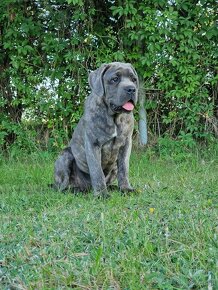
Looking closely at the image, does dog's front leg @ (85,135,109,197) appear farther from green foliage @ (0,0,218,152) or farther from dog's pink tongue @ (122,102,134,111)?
green foliage @ (0,0,218,152)

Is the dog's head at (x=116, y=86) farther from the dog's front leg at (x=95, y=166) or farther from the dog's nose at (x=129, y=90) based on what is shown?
the dog's front leg at (x=95, y=166)

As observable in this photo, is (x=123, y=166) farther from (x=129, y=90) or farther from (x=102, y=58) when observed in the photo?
(x=102, y=58)

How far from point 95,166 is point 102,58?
3231mm

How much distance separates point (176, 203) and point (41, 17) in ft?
16.1

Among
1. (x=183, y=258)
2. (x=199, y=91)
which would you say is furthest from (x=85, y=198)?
(x=199, y=91)

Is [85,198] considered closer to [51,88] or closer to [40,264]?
[40,264]

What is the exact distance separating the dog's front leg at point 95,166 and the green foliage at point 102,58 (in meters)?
2.94

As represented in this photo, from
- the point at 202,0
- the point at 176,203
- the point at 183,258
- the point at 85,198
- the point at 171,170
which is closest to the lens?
the point at 183,258

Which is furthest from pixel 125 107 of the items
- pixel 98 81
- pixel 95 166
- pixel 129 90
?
pixel 95 166

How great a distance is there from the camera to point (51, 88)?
310 inches

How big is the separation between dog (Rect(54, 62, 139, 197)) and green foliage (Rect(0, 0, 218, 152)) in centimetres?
267

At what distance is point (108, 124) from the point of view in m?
4.68

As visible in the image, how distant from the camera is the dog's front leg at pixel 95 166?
470 centimetres

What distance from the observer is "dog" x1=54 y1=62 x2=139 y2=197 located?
4602 mm
